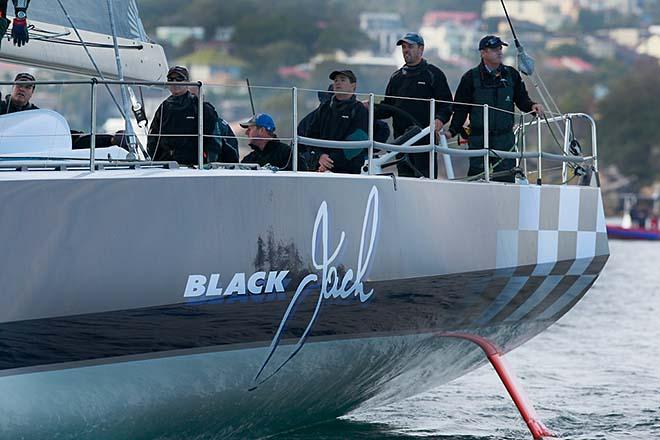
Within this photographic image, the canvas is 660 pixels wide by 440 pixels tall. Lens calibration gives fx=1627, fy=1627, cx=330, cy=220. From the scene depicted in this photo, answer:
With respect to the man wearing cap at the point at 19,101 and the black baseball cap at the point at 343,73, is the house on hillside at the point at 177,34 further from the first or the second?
the black baseball cap at the point at 343,73

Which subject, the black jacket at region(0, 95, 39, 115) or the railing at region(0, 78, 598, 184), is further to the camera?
the black jacket at region(0, 95, 39, 115)

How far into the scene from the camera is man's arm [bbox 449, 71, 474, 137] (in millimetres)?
9625

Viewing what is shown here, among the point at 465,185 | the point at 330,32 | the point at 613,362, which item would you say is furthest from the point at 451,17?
the point at 465,185

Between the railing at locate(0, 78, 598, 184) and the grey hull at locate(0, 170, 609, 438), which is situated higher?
the railing at locate(0, 78, 598, 184)

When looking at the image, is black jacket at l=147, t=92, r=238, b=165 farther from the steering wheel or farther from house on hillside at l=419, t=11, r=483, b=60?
house on hillside at l=419, t=11, r=483, b=60

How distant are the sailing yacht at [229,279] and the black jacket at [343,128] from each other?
0.27 m

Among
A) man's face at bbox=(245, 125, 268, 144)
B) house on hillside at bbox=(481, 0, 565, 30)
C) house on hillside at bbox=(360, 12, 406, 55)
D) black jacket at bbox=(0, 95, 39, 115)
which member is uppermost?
house on hillside at bbox=(481, 0, 565, 30)

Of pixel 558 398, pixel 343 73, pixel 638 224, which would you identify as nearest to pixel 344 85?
pixel 343 73

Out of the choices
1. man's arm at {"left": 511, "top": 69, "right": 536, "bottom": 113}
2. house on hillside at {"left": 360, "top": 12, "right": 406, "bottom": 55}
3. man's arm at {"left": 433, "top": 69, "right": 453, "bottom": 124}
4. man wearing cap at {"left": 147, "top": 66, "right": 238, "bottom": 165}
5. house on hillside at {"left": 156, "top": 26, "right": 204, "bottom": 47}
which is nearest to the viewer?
man wearing cap at {"left": 147, "top": 66, "right": 238, "bottom": 165}

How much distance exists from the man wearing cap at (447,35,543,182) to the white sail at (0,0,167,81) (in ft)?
6.61

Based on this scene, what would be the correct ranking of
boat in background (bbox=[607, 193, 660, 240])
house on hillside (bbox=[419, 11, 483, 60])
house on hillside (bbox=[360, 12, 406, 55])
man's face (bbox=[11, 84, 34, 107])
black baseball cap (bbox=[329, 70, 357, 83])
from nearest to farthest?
black baseball cap (bbox=[329, 70, 357, 83]) → man's face (bbox=[11, 84, 34, 107]) → boat in background (bbox=[607, 193, 660, 240]) → house on hillside (bbox=[360, 12, 406, 55]) → house on hillside (bbox=[419, 11, 483, 60])

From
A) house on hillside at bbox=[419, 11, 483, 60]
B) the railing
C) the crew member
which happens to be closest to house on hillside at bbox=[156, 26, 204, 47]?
house on hillside at bbox=[419, 11, 483, 60]

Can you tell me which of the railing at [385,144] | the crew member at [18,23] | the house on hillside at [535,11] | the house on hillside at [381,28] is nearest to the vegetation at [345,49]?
the house on hillside at [381,28]

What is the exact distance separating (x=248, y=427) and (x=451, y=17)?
8713cm
